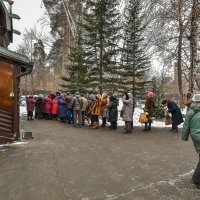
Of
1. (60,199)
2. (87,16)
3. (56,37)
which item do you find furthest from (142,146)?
(56,37)

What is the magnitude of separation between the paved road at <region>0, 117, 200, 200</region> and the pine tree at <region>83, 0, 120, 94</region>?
33.9ft

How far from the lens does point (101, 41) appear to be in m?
20.6

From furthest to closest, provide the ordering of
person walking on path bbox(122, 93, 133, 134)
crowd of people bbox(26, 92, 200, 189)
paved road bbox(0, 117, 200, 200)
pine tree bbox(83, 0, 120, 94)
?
pine tree bbox(83, 0, 120, 94), crowd of people bbox(26, 92, 200, 189), person walking on path bbox(122, 93, 133, 134), paved road bbox(0, 117, 200, 200)

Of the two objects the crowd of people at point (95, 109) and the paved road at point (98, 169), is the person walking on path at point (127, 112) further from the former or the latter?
the paved road at point (98, 169)

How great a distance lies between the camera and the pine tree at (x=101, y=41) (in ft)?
66.6

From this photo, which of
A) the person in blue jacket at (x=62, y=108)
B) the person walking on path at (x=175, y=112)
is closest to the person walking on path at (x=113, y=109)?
the person walking on path at (x=175, y=112)

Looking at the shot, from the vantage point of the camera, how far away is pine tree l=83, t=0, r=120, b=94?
20.3 m

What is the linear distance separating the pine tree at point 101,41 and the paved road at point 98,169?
10.3m

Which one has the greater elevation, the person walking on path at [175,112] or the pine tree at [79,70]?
the pine tree at [79,70]

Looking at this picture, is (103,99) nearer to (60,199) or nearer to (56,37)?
(60,199)

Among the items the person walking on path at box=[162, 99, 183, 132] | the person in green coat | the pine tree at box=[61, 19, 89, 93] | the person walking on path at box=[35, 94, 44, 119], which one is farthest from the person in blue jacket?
the person in green coat

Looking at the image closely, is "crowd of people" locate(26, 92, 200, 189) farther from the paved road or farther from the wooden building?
the wooden building

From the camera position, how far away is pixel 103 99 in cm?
1411

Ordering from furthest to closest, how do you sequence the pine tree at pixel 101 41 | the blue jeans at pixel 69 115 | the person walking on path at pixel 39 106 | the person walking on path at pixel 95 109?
the pine tree at pixel 101 41 < the person walking on path at pixel 39 106 < the blue jeans at pixel 69 115 < the person walking on path at pixel 95 109
